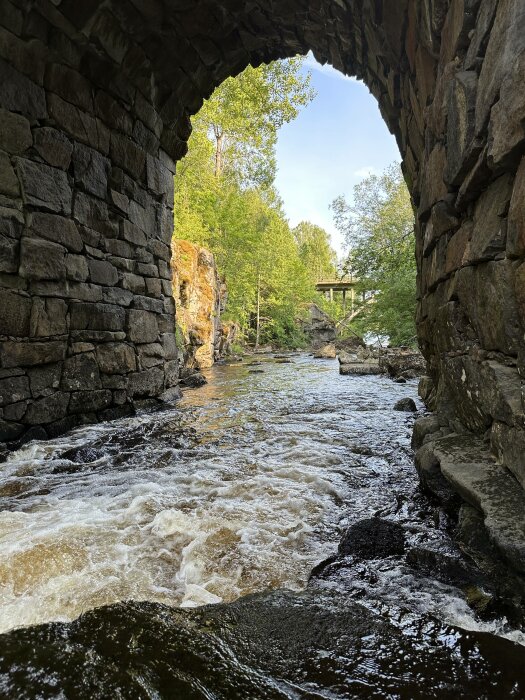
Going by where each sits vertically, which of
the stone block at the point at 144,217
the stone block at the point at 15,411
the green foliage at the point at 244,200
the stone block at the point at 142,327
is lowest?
the stone block at the point at 15,411

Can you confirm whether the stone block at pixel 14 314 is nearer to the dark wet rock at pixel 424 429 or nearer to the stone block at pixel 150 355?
the stone block at pixel 150 355

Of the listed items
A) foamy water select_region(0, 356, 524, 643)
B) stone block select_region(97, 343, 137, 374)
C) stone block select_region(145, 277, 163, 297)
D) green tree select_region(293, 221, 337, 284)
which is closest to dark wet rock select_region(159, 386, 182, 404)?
stone block select_region(97, 343, 137, 374)

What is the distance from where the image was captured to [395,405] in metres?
5.85

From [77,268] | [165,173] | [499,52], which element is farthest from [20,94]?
[499,52]

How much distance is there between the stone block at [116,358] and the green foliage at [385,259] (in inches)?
238

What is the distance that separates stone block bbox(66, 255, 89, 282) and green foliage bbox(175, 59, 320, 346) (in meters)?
10.6

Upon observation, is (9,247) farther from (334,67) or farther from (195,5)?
(334,67)

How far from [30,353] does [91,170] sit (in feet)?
8.56

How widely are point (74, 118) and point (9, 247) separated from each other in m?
2.02

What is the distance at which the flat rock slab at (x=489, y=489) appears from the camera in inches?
59.6

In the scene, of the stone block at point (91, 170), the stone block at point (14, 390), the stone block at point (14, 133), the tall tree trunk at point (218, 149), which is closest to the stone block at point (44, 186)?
the stone block at point (14, 133)

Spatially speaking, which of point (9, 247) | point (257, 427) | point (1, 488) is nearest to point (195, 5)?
point (9, 247)

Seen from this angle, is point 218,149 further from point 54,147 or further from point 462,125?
point 462,125

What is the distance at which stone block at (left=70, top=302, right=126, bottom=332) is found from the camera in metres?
4.85
